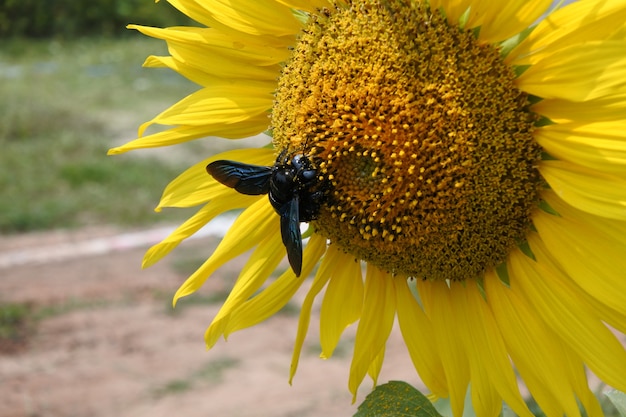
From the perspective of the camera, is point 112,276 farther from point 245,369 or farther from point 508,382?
point 508,382

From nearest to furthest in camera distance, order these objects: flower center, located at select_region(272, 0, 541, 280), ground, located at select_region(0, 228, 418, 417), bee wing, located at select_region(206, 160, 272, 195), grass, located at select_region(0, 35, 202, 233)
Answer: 1. flower center, located at select_region(272, 0, 541, 280)
2. bee wing, located at select_region(206, 160, 272, 195)
3. ground, located at select_region(0, 228, 418, 417)
4. grass, located at select_region(0, 35, 202, 233)

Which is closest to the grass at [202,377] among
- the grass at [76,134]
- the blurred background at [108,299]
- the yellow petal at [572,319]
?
the blurred background at [108,299]

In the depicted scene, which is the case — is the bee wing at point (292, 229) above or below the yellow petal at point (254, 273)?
above

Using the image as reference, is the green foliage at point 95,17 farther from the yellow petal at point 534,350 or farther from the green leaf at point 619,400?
the green leaf at point 619,400

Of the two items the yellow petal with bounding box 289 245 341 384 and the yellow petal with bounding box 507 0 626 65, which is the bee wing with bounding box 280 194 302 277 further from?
the yellow petal with bounding box 507 0 626 65

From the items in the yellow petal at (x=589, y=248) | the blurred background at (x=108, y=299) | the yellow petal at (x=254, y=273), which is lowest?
the blurred background at (x=108, y=299)

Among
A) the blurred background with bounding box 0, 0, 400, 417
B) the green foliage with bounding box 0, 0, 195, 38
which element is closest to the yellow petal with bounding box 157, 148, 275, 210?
the blurred background with bounding box 0, 0, 400, 417

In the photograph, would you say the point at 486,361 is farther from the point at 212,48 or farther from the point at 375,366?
the point at 212,48
